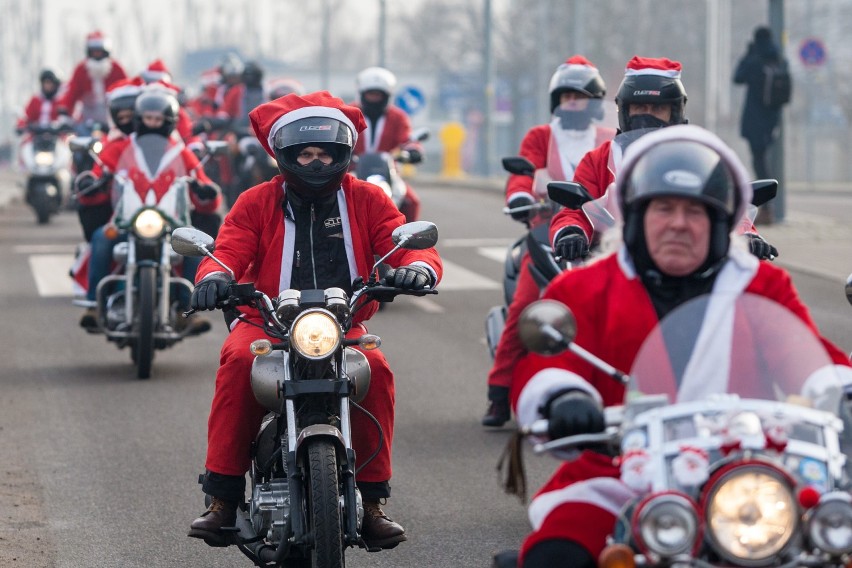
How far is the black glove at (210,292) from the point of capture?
582 centimetres

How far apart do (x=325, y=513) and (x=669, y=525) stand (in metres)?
1.99

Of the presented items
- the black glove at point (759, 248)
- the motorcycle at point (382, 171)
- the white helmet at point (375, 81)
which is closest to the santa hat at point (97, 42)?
the white helmet at point (375, 81)

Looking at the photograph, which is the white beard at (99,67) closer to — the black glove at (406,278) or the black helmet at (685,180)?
the black glove at (406,278)

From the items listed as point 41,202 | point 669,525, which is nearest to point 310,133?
point 669,525

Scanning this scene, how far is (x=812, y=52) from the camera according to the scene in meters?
30.1

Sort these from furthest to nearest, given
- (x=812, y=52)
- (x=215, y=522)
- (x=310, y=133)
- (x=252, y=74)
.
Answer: (x=812, y=52), (x=252, y=74), (x=310, y=133), (x=215, y=522)

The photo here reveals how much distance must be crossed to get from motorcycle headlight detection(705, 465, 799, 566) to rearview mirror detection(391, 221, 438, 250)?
8.31 feet

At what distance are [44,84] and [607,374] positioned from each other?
68.3 feet

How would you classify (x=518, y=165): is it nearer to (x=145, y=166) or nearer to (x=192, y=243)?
(x=145, y=166)

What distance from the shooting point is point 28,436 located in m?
9.37

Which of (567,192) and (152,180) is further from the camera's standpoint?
(152,180)

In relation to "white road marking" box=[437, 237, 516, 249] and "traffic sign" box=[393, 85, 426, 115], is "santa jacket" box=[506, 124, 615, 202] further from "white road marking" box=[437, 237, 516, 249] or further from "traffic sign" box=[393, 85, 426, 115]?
"traffic sign" box=[393, 85, 426, 115]

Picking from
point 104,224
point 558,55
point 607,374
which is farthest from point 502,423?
point 558,55

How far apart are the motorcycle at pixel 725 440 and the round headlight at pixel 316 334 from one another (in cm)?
167
